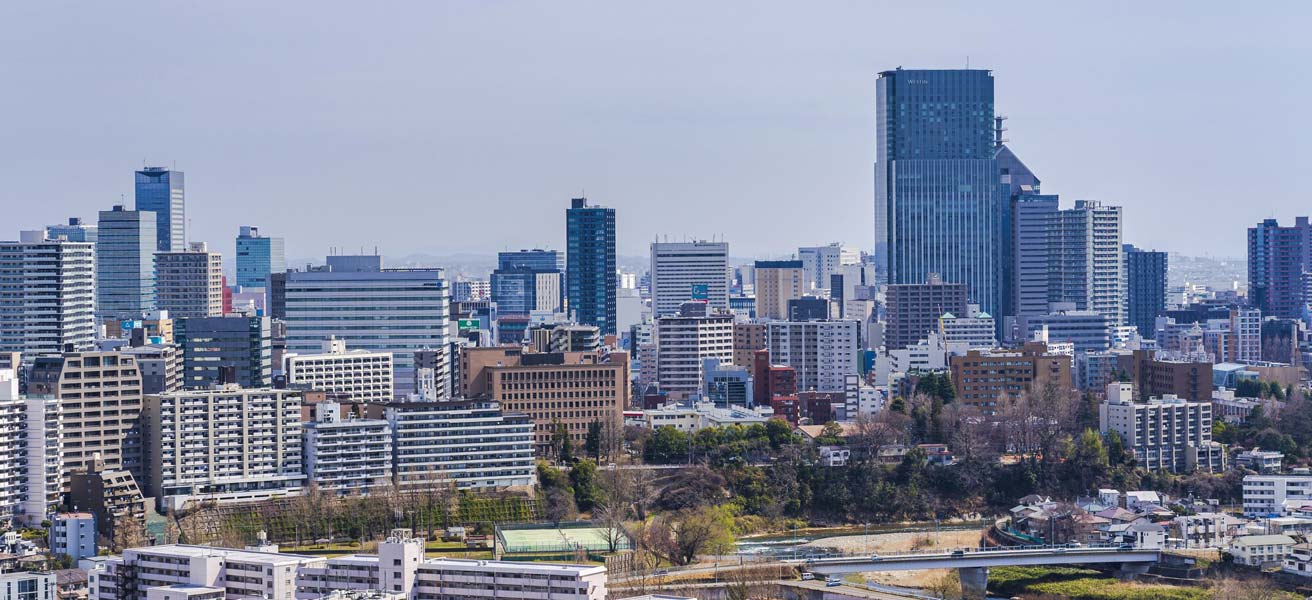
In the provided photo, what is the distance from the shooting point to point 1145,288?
6831cm

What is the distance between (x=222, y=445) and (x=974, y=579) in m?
10.8

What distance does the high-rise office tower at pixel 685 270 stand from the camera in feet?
226

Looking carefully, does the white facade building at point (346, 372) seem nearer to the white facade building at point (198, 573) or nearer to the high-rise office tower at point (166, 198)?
the white facade building at point (198, 573)

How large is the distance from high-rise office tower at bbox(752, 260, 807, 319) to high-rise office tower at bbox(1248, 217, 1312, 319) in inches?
542

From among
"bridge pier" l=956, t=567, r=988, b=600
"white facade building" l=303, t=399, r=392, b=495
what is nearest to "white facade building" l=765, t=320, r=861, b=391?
"white facade building" l=303, t=399, r=392, b=495

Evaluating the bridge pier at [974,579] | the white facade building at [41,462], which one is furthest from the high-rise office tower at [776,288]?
the white facade building at [41,462]

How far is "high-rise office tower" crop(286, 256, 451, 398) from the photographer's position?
45250 mm

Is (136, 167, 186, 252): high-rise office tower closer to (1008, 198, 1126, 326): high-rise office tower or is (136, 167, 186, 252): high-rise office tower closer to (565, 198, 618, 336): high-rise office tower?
Answer: (565, 198, 618, 336): high-rise office tower

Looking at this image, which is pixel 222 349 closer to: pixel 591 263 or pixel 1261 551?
pixel 1261 551

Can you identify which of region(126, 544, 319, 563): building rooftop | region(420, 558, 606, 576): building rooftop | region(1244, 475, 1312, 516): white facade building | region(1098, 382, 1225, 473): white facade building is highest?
region(1098, 382, 1225, 473): white facade building

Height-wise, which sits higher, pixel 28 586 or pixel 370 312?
pixel 370 312

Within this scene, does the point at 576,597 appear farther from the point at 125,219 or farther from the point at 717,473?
the point at 125,219

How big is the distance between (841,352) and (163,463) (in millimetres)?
20764

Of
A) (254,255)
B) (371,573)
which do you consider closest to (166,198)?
(254,255)
